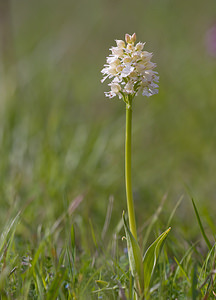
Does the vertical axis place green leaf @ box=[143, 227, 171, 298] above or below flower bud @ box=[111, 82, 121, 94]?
below

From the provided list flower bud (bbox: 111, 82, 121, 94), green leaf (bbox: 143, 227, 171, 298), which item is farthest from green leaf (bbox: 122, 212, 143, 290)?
flower bud (bbox: 111, 82, 121, 94)

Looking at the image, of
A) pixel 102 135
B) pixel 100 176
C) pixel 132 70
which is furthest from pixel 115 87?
pixel 102 135

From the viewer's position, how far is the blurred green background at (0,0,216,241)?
2.15 meters

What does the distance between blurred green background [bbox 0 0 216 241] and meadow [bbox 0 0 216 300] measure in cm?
1

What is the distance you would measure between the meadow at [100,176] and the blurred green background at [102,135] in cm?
1

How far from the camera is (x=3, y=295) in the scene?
937mm

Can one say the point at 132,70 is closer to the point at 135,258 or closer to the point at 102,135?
the point at 135,258

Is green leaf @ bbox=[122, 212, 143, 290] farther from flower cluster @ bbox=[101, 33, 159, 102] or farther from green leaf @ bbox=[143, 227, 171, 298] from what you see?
flower cluster @ bbox=[101, 33, 159, 102]

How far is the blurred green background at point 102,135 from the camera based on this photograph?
2.15 metres

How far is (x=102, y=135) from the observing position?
2.77 m

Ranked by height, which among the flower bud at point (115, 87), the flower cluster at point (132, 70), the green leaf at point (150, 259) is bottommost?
the green leaf at point (150, 259)

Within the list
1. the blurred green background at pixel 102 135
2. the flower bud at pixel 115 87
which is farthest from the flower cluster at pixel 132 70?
the blurred green background at pixel 102 135

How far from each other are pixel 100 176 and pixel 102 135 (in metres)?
0.38

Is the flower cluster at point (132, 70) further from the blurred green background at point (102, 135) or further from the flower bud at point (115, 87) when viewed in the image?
the blurred green background at point (102, 135)
